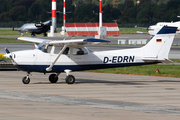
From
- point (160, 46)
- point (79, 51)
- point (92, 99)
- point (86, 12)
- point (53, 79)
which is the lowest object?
point (53, 79)

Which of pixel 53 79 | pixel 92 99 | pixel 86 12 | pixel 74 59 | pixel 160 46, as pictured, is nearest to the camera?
pixel 92 99

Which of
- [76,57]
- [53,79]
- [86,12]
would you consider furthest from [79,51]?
[86,12]

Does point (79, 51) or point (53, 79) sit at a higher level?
point (79, 51)

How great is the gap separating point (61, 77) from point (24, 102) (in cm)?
790

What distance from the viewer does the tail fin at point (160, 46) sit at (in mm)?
17062

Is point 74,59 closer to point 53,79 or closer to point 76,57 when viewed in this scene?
point 76,57

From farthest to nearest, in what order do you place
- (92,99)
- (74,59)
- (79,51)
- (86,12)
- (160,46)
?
(86,12) < (160,46) < (79,51) < (74,59) < (92,99)

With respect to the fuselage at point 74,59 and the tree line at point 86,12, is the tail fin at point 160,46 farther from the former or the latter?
the tree line at point 86,12

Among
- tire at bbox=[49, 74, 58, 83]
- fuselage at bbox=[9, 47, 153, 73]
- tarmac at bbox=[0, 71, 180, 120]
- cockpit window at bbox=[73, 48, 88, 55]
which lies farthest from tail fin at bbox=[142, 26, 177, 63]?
tire at bbox=[49, 74, 58, 83]

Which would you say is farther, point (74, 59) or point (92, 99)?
point (74, 59)

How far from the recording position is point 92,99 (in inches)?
493

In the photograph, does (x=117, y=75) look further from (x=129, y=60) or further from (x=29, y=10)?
(x=29, y=10)

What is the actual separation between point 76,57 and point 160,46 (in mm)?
4317

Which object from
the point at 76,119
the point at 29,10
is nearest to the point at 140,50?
the point at 76,119
